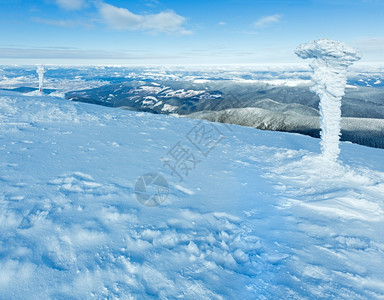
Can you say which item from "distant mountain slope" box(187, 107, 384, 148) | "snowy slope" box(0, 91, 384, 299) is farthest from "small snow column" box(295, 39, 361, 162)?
"distant mountain slope" box(187, 107, 384, 148)

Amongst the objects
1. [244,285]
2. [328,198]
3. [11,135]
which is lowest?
[244,285]

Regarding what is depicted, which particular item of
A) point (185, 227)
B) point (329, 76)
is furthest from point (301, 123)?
point (185, 227)

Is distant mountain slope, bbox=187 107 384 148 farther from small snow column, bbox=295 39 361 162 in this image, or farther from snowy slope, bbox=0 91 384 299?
snowy slope, bbox=0 91 384 299

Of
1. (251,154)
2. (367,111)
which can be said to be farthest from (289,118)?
(251,154)

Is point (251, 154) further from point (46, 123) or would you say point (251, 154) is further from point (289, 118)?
point (289, 118)

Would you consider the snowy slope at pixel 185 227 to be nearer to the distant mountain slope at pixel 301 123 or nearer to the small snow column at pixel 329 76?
the small snow column at pixel 329 76

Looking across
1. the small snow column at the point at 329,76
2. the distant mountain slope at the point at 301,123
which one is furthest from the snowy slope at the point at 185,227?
the distant mountain slope at the point at 301,123

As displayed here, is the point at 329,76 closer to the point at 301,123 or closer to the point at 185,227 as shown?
the point at 185,227
